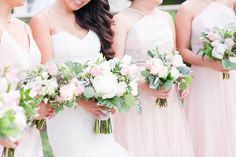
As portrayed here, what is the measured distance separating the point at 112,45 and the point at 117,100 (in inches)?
32.2

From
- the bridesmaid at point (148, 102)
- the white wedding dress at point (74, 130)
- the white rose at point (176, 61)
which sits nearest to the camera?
the white wedding dress at point (74, 130)

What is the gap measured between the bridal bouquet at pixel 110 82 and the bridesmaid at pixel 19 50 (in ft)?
1.09

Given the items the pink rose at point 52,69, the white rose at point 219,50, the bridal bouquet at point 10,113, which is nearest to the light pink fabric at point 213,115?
the white rose at point 219,50

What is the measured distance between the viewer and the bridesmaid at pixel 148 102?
4191mm

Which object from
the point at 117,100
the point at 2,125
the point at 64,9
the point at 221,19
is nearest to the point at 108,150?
the point at 117,100

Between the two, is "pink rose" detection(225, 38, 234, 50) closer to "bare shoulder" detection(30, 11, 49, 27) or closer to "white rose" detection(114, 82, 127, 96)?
"white rose" detection(114, 82, 127, 96)

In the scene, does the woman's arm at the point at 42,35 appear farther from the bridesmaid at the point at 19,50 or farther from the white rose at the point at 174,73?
the white rose at the point at 174,73

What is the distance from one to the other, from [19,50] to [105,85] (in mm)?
578

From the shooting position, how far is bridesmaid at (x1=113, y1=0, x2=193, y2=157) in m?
4.19

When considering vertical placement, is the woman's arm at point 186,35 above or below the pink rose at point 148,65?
above

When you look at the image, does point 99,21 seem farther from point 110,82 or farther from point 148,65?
point 110,82

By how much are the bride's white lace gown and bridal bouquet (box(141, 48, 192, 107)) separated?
2.93 ft

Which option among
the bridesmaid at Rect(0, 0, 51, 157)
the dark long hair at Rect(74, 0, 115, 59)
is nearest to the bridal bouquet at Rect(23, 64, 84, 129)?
the bridesmaid at Rect(0, 0, 51, 157)

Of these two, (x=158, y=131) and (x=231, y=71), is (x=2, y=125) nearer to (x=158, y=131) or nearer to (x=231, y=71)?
(x=158, y=131)
